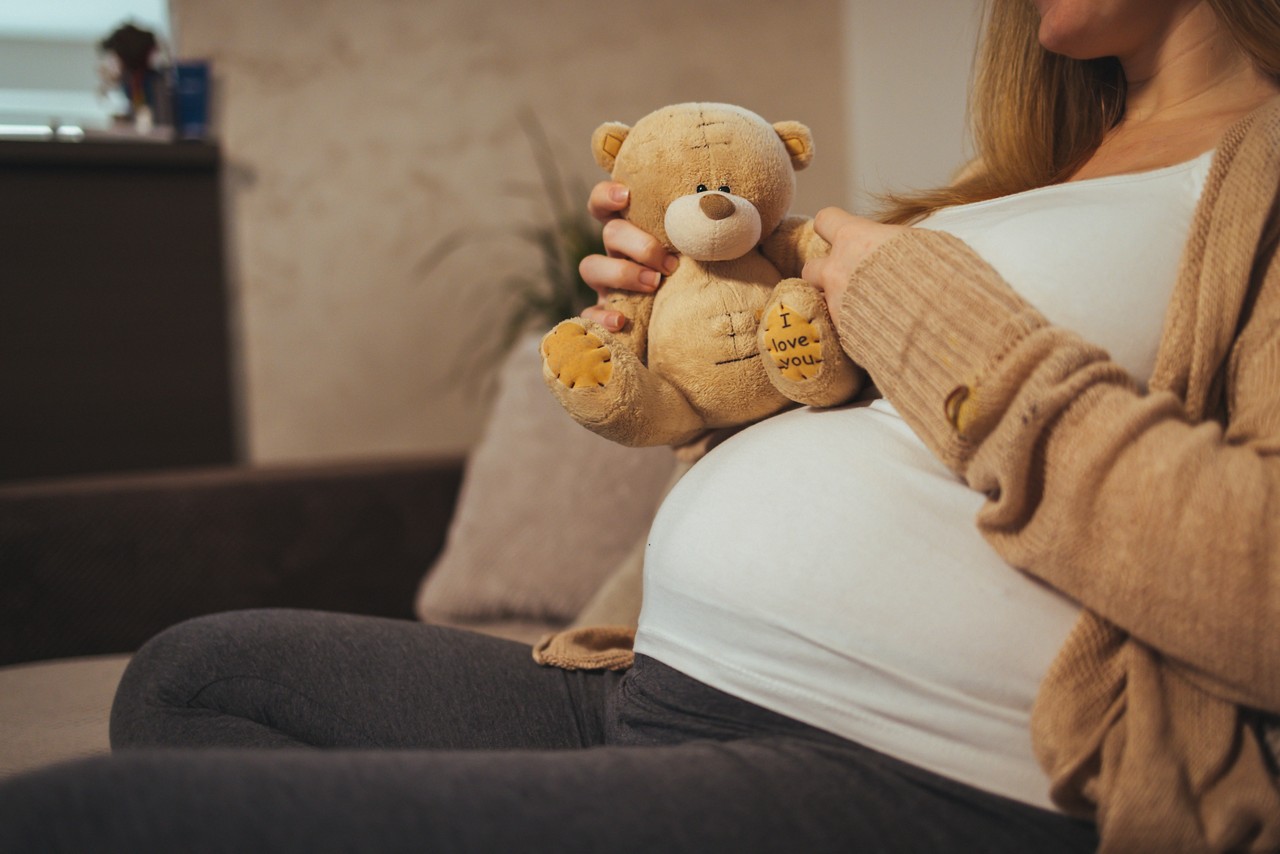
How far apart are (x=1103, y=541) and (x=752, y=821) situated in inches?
9.9

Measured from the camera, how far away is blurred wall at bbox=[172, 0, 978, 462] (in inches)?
89.4

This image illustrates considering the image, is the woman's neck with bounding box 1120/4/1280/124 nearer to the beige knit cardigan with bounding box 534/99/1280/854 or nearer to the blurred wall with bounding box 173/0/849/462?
the beige knit cardigan with bounding box 534/99/1280/854

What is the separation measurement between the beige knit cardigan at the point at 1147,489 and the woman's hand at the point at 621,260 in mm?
223

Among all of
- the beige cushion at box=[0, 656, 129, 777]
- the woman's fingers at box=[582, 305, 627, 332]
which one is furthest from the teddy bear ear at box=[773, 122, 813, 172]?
the beige cushion at box=[0, 656, 129, 777]

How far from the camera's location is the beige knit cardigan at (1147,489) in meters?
0.53

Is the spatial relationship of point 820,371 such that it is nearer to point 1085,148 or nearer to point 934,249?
point 934,249

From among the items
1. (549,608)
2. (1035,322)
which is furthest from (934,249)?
(549,608)

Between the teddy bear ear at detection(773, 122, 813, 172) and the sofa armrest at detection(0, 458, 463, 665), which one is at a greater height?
the teddy bear ear at detection(773, 122, 813, 172)

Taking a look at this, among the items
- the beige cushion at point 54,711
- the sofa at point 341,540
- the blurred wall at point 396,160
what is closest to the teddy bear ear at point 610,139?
the sofa at point 341,540

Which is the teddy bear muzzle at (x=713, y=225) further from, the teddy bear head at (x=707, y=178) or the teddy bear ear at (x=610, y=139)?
the teddy bear ear at (x=610, y=139)

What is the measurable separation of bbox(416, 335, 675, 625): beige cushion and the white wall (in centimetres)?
54

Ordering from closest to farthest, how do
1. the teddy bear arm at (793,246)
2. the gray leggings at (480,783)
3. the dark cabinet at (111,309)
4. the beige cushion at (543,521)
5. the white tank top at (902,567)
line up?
the gray leggings at (480,783), the white tank top at (902,567), the teddy bear arm at (793,246), the beige cushion at (543,521), the dark cabinet at (111,309)

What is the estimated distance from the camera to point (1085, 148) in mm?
922

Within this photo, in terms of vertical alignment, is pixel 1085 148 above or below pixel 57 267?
above
